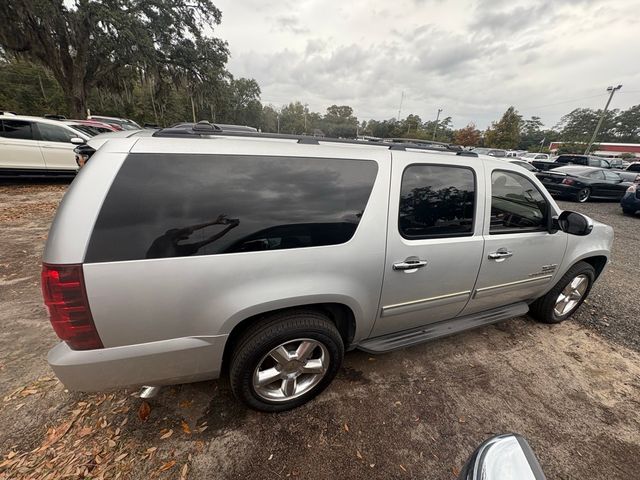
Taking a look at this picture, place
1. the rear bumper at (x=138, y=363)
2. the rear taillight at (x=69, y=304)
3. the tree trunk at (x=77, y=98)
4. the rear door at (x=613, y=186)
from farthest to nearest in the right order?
the tree trunk at (x=77, y=98) < the rear door at (x=613, y=186) < the rear bumper at (x=138, y=363) < the rear taillight at (x=69, y=304)

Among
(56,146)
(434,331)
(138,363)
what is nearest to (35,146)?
(56,146)

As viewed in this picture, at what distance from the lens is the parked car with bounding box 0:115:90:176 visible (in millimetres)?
6723

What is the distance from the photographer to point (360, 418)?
201 cm

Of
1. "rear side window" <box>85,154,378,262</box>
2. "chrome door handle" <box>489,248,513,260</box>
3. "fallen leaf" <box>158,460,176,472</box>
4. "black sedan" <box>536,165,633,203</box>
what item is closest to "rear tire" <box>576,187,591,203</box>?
"black sedan" <box>536,165,633,203</box>

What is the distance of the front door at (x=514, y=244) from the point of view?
7.71 ft

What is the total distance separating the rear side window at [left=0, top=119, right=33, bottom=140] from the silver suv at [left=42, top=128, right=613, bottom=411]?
8429 millimetres

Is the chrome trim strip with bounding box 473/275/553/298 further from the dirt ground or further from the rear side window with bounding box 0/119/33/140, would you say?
the rear side window with bounding box 0/119/33/140

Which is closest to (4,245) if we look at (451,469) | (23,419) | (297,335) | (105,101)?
(23,419)

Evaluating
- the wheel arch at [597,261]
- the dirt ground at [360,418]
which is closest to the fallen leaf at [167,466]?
the dirt ground at [360,418]

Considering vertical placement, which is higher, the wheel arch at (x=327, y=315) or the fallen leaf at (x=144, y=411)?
the wheel arch at (x=327, y=315)

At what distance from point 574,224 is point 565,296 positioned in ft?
3.73

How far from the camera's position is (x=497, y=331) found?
3.07 metres

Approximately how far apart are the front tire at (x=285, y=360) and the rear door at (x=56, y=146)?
8.99 m

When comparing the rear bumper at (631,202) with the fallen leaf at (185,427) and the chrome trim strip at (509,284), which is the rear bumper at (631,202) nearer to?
the chrome trim strip at (509,284)
